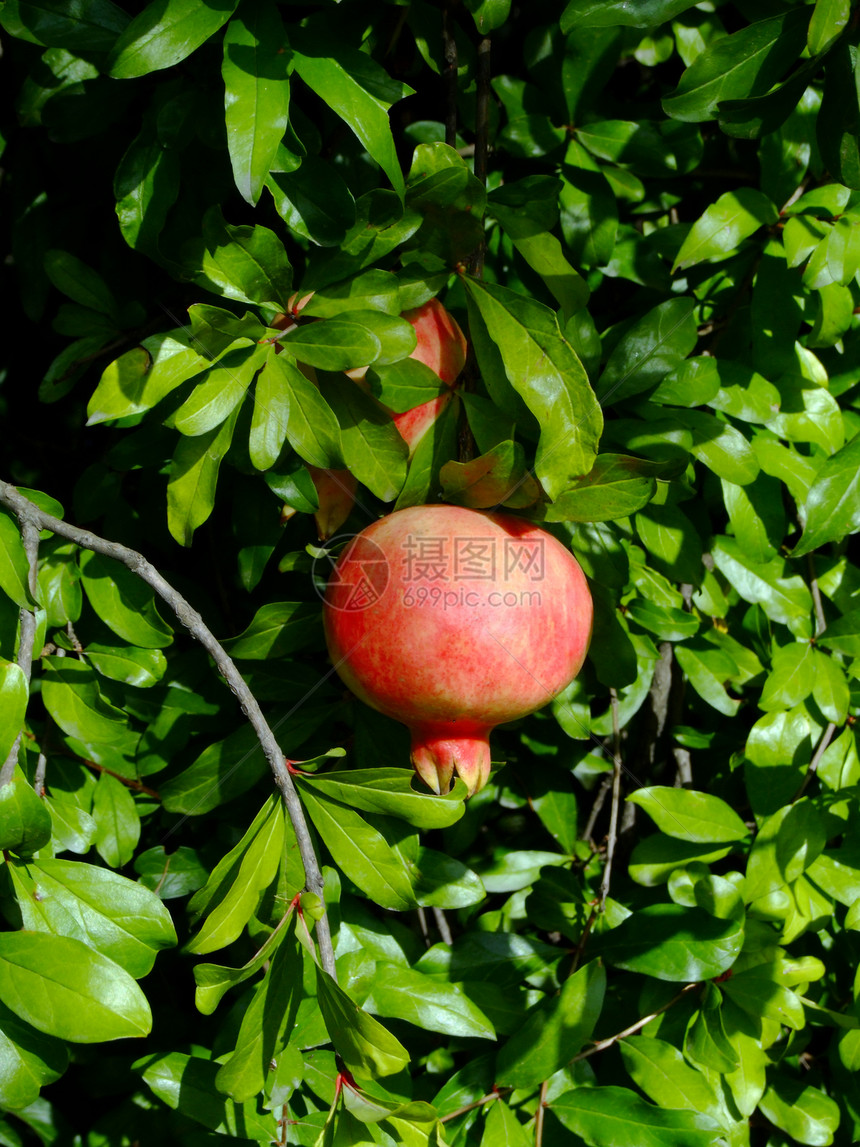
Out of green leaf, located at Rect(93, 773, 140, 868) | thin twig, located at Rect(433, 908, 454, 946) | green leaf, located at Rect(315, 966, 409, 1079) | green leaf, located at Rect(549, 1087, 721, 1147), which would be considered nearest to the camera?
green leaf, located at Rect(315, 966, 409, 1079)

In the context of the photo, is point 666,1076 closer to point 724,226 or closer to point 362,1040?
point 362,1040

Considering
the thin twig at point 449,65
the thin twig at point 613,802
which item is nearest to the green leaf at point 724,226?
the thin twig at point 449,65

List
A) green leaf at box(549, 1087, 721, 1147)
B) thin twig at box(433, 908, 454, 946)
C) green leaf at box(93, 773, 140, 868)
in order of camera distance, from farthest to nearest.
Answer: thin twig at box(433, 908, 454, 946)
green leaf at box(93, 773, 140, 868)
green leaf at box(549, 1087, 721, 1147)

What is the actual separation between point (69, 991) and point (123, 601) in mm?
384

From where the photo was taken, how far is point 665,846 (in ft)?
3.55

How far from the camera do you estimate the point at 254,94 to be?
747 mm

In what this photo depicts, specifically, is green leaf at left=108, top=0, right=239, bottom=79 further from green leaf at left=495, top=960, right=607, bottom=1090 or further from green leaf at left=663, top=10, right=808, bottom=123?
green leaf at left=495, top=960, right=607, bottom=1090

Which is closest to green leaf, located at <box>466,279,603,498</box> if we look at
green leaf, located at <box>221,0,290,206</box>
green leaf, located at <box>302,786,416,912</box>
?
green leaf, located at <box>221,0,290,206</box>

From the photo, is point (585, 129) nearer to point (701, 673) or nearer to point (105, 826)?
point (701, 673)

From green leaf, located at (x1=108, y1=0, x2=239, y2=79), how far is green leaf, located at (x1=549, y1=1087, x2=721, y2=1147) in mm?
1039

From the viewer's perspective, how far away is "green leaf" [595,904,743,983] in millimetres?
973

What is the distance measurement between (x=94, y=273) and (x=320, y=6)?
352 millimetres

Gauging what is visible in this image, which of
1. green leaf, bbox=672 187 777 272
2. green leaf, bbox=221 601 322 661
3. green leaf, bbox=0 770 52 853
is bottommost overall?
green leaf, bbox=221 601 322 661

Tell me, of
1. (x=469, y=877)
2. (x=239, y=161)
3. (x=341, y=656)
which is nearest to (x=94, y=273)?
(x=239, y=161)
